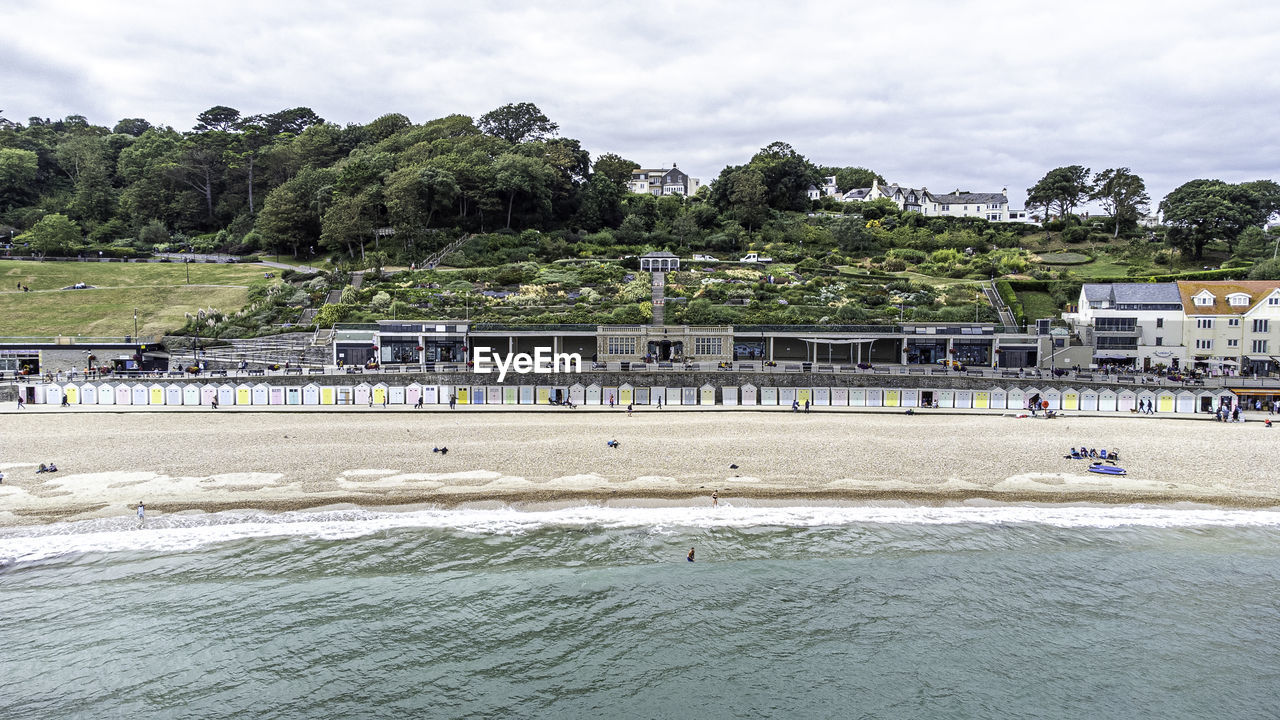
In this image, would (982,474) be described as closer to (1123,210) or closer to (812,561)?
(812,561)

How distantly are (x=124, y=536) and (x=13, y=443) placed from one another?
49.6 feet

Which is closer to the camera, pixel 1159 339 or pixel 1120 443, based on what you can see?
pixel 1120 443

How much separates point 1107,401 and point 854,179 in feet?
314

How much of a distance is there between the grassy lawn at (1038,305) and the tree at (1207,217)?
22985 millimetres

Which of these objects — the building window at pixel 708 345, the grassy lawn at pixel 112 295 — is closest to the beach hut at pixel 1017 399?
the building window at pixel 708 345

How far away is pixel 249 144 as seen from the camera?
96.8 metres

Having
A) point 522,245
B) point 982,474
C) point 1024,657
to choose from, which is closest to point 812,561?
point 1024,657

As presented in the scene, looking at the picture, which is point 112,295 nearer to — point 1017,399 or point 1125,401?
point 1017,399

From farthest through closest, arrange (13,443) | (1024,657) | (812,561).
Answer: (13,443)
(812,561)
(1024,657)

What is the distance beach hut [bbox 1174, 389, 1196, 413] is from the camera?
40125 mm

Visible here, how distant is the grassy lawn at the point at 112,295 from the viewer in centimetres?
5753

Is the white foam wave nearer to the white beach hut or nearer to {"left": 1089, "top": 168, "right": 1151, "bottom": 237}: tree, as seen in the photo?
the white beach hut

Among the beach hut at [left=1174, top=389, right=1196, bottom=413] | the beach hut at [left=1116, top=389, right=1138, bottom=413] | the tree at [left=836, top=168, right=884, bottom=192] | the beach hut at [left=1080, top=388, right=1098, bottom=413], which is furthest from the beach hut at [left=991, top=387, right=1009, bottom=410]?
the tree at [left=836, top=168, right=884, bottom=192]

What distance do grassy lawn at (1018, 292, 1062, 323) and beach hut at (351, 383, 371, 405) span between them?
55896 mm
